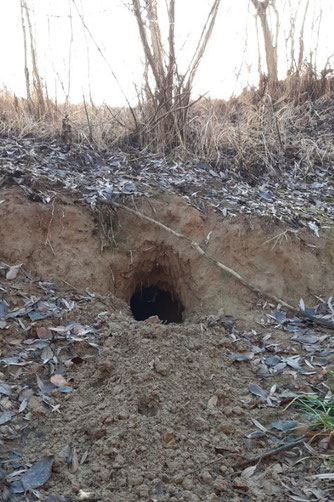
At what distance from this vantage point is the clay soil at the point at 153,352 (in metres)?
2.25

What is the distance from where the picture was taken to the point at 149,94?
5586 millimetres

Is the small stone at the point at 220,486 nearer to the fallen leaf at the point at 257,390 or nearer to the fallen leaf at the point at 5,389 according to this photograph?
the fallen leaf at the point at 257,390

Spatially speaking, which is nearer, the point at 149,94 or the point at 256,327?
the point at 256,327

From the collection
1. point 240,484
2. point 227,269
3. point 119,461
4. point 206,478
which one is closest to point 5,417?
point 119,461

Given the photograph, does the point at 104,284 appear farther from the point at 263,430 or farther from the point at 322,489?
the point at 322,489

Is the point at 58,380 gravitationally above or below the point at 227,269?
below

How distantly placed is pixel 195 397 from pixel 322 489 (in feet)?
2.58

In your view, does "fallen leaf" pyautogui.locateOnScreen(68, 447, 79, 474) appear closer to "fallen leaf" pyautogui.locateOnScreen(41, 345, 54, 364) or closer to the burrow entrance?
"fallen leaf" pyautogui.locateOnScreen(41, 345, 54, 364)

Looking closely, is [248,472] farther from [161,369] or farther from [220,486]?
[161,369]

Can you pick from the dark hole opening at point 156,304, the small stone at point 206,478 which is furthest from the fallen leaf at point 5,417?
the dark hole opening at point 156,304

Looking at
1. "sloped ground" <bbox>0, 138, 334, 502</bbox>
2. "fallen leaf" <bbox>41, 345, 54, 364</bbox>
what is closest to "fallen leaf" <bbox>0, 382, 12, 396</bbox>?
"sloped ground" <bbox>0, 138, 334, 502</bbox>

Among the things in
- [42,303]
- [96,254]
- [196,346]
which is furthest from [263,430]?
[96,254]

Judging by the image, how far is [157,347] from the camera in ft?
9.78

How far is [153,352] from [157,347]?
56 mm
